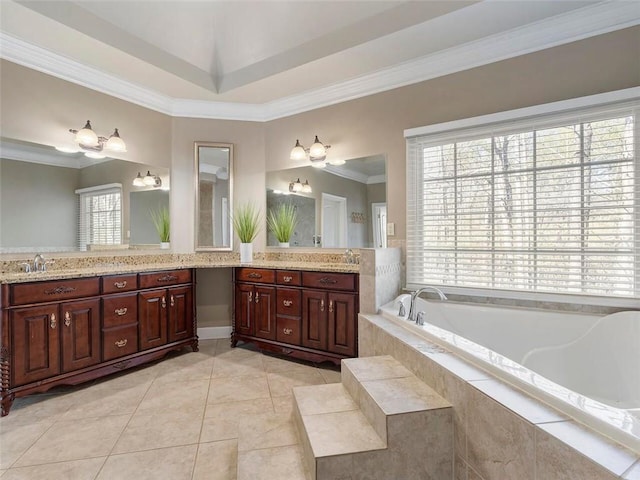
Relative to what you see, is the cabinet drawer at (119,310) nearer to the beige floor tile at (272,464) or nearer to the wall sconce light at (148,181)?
the wall sconce light at (148,181)

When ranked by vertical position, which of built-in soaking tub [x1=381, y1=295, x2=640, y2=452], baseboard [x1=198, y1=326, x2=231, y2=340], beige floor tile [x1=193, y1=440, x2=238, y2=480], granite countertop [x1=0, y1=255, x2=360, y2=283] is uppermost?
granite countertop [x1=0, y1=255, x2=360, y2=283]

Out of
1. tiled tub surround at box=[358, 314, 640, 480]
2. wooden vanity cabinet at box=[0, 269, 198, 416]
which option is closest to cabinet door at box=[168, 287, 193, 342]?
wooden vanity cabinet at box=[0, 269, 198, 416]

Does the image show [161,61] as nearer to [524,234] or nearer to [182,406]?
[182,406]

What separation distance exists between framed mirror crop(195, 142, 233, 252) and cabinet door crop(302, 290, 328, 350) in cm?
130

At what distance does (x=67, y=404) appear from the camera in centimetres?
220

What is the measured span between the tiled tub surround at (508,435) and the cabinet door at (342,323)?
37.8 inches

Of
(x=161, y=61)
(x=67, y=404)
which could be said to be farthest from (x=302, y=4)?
(x=67, y=404)

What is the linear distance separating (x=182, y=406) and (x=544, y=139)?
307cm

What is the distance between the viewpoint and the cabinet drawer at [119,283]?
2.52 m

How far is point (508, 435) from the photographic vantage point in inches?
41.9

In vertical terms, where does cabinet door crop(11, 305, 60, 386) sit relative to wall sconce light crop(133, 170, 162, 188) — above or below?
below

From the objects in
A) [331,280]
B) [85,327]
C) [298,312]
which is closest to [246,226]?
[298,312]

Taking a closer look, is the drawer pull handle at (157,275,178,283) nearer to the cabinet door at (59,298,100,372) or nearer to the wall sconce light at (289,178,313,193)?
the cabinet door at (59,298,100,372)

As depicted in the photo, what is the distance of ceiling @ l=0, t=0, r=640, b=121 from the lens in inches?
87.7
